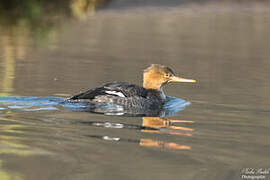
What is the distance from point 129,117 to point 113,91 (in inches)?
34.9

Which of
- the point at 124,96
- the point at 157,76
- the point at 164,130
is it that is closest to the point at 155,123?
the point at 164,130

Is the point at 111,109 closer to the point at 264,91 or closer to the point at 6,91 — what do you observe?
the point at 6,91

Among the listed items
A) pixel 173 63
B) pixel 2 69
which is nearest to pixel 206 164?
pixel 2 69

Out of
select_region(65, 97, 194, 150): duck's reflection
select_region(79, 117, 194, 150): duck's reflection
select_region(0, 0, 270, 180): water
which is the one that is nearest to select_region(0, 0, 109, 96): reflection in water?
select_region(0, 0, 270, 180): water

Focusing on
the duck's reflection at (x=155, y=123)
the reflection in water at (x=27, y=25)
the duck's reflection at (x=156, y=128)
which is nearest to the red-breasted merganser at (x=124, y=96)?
the duck's reflection at (x=155, y=123)

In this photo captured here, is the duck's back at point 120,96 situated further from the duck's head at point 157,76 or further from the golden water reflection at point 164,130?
the golden water reflection at point 164,130

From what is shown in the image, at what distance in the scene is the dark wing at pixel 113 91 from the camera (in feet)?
30.5

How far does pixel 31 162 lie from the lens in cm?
600

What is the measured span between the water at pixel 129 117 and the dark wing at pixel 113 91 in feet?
1.40

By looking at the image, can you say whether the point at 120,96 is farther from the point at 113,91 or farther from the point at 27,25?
the point at 27,25

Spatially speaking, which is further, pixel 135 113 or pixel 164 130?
pixel 135 113

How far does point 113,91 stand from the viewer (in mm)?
9375

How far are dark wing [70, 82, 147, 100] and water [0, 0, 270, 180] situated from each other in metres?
0.43

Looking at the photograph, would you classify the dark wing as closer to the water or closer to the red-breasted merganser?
the red-breasted merganser
